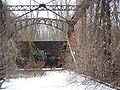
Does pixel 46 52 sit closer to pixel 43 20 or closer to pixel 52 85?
pixel 43 20

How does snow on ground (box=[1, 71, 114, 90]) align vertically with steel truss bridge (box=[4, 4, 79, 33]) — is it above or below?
below

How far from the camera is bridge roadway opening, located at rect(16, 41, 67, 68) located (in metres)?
18.8

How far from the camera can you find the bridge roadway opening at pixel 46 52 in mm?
18750

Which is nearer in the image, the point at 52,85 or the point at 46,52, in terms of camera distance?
the point at 52,85

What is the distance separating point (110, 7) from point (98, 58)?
2.00 meters

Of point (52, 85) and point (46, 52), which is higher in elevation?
point (46, 52)

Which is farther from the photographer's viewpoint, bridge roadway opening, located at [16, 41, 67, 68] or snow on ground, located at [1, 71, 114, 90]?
bridge roadway opening, located at [16, 41, 67, 68]

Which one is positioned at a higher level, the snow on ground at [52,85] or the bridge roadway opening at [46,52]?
the bridge roadway opening at [46,52]

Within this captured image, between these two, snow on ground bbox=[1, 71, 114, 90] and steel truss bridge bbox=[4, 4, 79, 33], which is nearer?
snow on ground bbox=[1, 71, 114, 90]

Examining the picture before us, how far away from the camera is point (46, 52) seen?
68.2 feet

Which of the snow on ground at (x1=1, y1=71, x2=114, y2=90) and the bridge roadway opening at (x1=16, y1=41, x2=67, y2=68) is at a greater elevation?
the bridge roadway opening at (x1=16, y1=41, x2=67, y2=68)

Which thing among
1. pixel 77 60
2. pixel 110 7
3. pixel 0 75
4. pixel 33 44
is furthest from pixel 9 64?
pixel 33 44

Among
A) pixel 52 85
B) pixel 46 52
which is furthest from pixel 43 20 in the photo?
pixel 52 85

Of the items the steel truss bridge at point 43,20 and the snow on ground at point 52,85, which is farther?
the steel truss bridge at point 43,20
